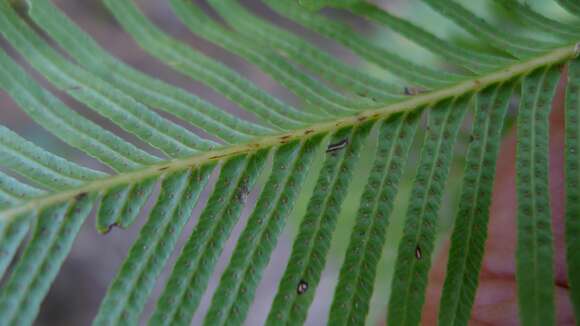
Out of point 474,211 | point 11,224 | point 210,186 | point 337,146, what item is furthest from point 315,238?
point 210,186

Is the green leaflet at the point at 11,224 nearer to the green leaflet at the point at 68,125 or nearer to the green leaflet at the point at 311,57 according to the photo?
the green leaflet at the point at 68,125

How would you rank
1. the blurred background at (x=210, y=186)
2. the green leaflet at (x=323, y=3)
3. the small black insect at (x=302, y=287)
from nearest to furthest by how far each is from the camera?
the small black insect at (x=302, y=287) → the green leaflet at (x=323, y=3) → the blurred background at (x=210, y=186)

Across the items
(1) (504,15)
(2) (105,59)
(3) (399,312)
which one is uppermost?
(1) (504,15)

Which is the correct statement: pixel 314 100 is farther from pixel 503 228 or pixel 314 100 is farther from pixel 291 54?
pixel 503 228

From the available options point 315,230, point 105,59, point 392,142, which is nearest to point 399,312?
point 315,230

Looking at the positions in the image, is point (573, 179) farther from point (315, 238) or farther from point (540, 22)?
point (315, 238)

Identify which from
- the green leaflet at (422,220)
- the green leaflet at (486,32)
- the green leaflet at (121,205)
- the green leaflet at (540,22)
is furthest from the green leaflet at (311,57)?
the green leaflet at (121,205)

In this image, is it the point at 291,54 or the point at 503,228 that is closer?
the point at 291,54

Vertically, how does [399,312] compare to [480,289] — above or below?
below
